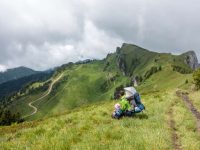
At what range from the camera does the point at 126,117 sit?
23219mm

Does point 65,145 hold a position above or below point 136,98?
below

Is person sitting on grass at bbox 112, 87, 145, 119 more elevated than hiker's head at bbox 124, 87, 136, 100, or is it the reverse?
hiker's head at bbox 124, 87, 136, 100

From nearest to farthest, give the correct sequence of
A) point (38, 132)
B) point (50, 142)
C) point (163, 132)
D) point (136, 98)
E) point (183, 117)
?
point (50, 142) < point (163, 132) < point (38, 132) < point (183, 117) < point (136, 98)

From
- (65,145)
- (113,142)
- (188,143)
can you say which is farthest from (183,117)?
(65,145)

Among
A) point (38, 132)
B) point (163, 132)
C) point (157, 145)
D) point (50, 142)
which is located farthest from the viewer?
point (38, 132)

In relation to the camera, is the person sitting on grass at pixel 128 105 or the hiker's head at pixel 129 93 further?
the hiker's head at pixel 129 93

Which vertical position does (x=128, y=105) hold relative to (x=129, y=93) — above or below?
below

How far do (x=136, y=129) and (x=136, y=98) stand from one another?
297 inches

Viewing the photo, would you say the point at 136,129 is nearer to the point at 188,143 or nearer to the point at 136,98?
the point at 188,143

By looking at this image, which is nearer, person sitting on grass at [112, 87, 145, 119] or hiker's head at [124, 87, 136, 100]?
person sitting on grass at [112, 87, 145, 119]

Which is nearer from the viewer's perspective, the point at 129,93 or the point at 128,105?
the point at 128,105

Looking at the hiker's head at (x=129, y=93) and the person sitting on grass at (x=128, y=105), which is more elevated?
the hiker's head at (x=129, y=93)

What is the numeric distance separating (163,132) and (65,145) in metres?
5.17

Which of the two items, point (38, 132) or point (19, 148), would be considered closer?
point (19, 148)
